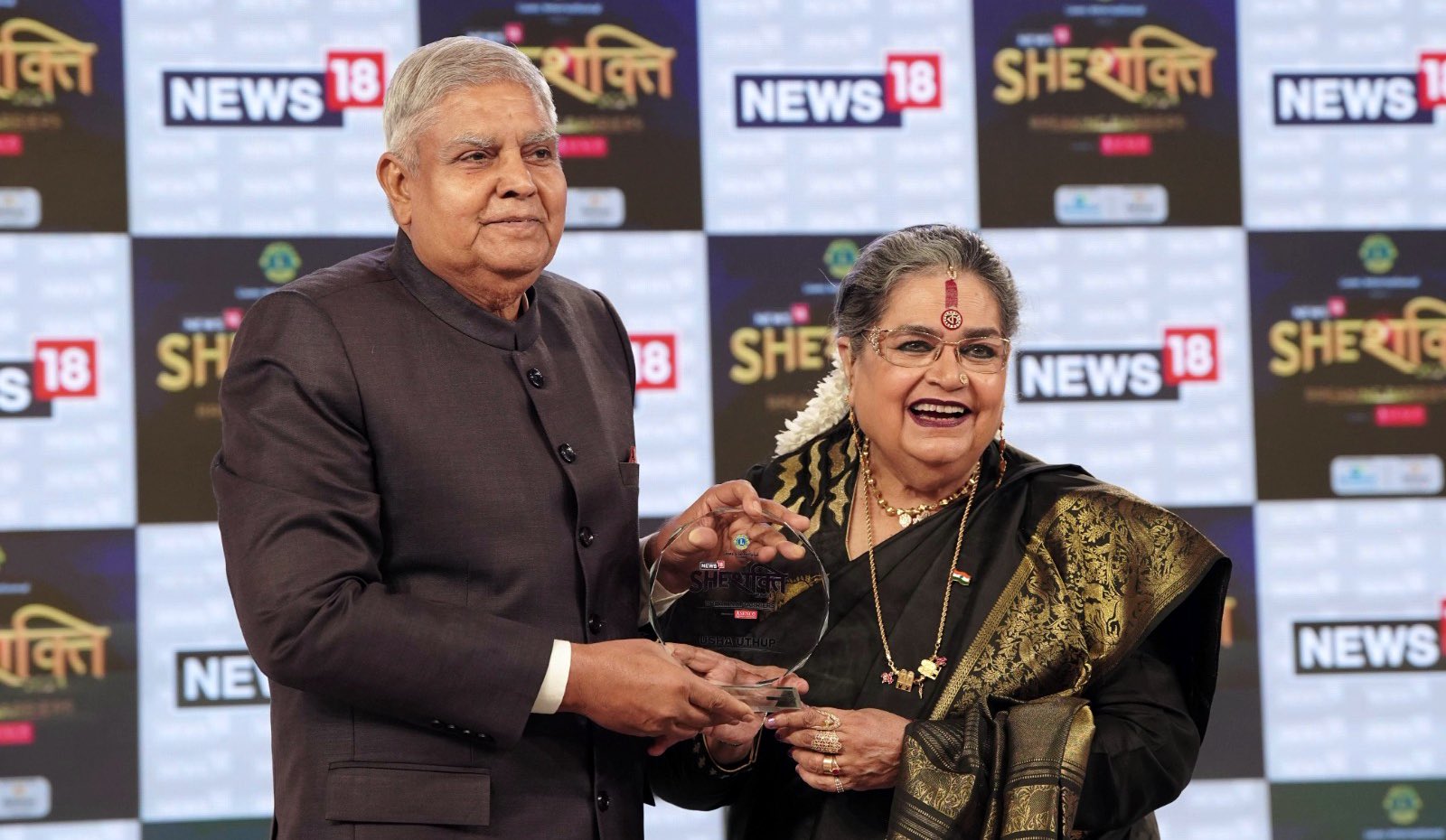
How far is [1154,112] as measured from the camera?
182 inches

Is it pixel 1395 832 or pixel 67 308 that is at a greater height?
pixel 67 308

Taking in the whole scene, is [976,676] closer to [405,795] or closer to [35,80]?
[405,795]

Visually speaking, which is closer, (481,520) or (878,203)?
(481,520)

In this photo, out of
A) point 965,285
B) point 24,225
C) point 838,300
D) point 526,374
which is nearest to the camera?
point 526,374

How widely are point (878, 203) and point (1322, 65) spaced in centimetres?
153

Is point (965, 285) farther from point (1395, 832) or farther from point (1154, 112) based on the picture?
point (1395, 832)

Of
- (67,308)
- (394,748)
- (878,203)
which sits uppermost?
(878,203)

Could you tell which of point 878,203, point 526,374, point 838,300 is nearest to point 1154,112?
point 878,203

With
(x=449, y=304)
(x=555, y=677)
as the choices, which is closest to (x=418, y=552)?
(x=555, y=677)

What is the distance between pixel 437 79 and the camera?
6.77 feet

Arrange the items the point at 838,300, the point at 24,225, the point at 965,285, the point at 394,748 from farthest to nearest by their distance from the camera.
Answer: the point at 24,225 → the point at 838,300 → the point at 965,285 → the point at 394,748

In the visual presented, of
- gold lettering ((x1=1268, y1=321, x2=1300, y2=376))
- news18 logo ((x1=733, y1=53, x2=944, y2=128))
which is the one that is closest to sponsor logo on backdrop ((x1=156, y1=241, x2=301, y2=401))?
news18 logo ((x1=733, y1=53, x2=944, y2=128))

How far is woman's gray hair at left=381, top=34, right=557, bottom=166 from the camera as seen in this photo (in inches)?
81.2

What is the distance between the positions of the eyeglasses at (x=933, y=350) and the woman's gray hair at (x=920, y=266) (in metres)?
0.05
